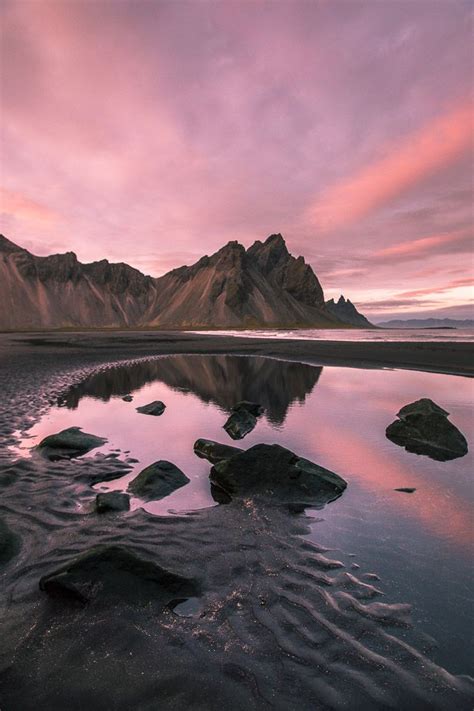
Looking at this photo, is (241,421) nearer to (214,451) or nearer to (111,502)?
(214,451)

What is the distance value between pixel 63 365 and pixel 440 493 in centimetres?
3536

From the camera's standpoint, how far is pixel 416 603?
17.7 ft

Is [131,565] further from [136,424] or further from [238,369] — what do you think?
[238,369]

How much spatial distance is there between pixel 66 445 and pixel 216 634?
938 centimetres

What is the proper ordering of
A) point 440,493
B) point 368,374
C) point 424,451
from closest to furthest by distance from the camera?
point 440,493 → point 424,451 → point 368,374

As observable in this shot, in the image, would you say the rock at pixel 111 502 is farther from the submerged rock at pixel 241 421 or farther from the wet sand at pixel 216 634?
the submerged rock at pixel 241 421

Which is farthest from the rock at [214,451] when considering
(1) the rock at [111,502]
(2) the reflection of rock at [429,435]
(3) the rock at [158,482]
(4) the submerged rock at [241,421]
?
(2) the reflection of rock at [429,435]

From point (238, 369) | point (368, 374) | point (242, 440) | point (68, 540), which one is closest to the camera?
point (68, 540)

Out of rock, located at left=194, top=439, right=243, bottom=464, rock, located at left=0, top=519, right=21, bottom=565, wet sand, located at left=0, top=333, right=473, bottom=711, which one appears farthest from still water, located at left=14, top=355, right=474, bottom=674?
rock, located at left=0, top=519, right=21, bottom=565

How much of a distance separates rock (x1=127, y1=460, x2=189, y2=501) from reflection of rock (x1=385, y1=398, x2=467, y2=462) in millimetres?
8267

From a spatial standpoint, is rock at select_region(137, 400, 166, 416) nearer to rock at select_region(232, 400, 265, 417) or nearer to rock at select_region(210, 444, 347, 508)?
rock at select_region(232, 400, 265, 417)

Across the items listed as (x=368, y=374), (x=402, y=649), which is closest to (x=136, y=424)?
(x=402, y=649)

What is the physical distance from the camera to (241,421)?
15.4 metres

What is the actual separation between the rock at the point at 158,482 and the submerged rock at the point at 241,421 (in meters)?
4.55
